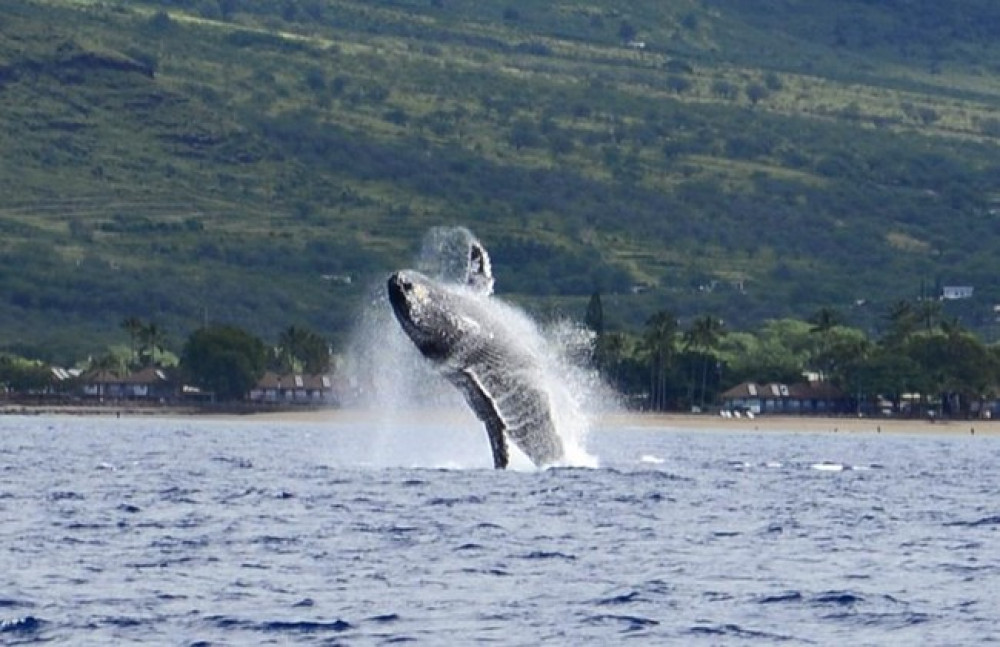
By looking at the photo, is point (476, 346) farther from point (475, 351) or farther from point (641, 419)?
point (641, 419)

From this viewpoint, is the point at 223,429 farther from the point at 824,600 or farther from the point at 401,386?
the point at 824,600

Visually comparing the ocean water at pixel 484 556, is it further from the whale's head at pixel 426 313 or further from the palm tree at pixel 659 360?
the palm tree at pixel 659 360

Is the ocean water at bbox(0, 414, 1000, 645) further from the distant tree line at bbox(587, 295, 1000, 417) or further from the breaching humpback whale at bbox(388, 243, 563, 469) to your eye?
the distant tree line at bbox(587, 295, 1000, 417)

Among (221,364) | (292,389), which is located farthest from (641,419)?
(292,389)

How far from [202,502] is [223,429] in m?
84.5

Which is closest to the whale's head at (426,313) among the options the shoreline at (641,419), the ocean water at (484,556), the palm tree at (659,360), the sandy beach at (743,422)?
the ocean water at (484,556)

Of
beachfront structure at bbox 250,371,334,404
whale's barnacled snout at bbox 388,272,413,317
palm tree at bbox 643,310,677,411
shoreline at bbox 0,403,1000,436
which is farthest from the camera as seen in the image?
beachfront structure at bbox 250,371,334,404

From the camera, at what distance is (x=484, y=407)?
178ft

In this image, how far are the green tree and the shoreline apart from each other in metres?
5.59

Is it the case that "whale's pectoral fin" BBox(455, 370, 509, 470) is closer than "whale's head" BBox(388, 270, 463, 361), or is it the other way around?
"whale's head" BBox(388, 270, 463, 361)

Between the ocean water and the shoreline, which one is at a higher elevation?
the shoreline

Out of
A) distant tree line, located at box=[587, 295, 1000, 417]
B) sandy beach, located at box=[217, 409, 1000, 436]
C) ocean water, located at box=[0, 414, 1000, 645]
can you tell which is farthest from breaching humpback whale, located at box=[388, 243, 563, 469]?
distant tree line, located at box=[587, 295, 1000, 417]

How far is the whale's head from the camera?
52.2m

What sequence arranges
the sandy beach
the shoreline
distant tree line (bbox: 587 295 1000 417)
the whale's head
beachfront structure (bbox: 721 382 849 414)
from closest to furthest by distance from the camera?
the whale's head → the sandy beach → the shoreline → distant tree line (bbox: 587 295 1000 417) → beachfront structure (bbox: 721 382 849 414)
